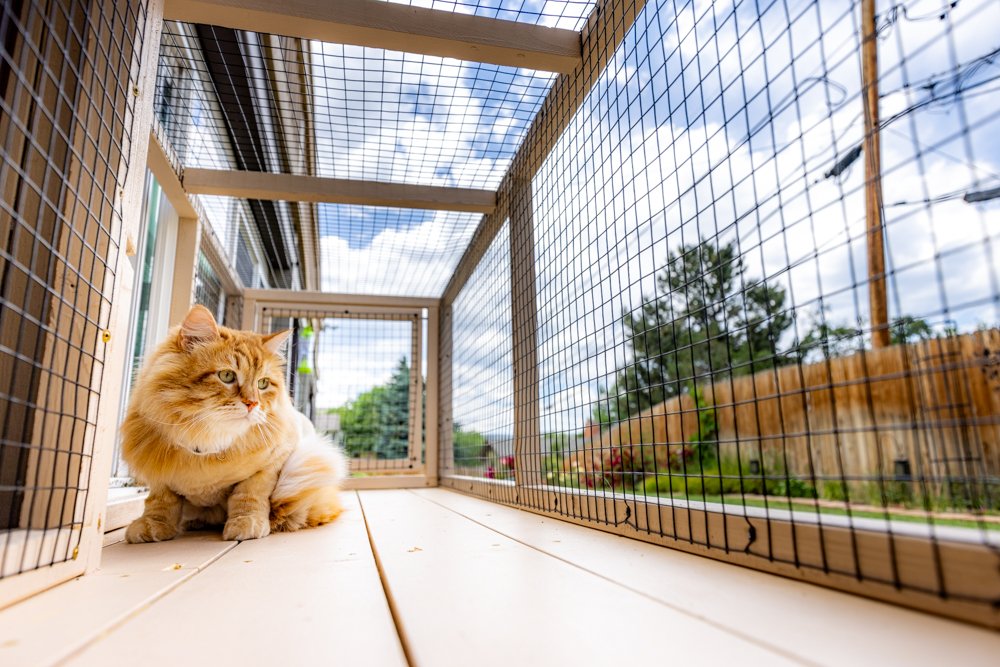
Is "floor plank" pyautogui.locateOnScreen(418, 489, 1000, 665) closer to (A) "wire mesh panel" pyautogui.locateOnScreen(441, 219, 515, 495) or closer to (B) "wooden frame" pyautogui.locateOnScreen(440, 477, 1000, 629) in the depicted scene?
(B) "wooden frame" pyautogui.locateOnScreen(440, 477, 1000, 629)

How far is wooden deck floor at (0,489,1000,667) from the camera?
542 mm

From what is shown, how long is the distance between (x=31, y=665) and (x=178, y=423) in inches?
36.8

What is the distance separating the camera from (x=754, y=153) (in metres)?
1.05

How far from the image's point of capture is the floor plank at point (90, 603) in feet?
1.92

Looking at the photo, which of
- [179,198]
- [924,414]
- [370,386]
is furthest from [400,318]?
[924,414]

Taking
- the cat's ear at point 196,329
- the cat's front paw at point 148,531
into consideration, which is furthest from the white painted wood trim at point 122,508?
the cat's ear at point 196,329

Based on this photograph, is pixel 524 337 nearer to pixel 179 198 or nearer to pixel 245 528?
pixel 245 528

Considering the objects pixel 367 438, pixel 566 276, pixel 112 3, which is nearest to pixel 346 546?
pixel 566 276

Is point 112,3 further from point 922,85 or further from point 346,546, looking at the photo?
point 922,85

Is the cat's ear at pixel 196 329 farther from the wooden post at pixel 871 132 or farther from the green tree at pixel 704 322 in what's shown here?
the wooden post at pixel 871 132

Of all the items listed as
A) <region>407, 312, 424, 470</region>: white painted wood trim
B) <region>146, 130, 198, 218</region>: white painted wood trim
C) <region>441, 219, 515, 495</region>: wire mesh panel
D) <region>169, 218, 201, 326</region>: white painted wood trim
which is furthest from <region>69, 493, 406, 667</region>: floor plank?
<region>407, 312, 424, 470</region>: white painted wood trim

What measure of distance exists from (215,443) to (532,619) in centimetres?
111

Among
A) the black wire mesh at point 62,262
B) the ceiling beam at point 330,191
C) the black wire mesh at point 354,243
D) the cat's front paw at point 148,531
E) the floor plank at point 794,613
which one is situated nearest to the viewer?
the floor plank at point 794,613

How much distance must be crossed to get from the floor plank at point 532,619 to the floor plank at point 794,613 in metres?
0.04
